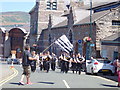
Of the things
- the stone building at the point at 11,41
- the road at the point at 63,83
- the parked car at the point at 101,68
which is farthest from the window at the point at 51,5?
the road at the point at 63,83

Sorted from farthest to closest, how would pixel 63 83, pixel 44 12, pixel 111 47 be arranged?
pixel 44 12 < pixel 111 47 < pixel 63 83

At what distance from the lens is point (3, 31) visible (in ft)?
255

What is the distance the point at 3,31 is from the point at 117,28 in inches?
1828

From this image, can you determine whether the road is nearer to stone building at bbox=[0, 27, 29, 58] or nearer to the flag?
the flag

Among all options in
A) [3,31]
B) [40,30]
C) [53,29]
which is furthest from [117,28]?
[3,31]

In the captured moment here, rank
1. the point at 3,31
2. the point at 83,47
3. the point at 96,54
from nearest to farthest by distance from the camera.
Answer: the point at 96,54
the point at 83,47
the point at 3,31

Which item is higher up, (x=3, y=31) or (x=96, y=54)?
(x=3, y=31)

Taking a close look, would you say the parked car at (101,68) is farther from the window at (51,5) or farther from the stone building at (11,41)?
the stone building at (11,41)

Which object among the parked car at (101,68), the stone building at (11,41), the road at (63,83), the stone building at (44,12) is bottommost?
the road at (63,83)

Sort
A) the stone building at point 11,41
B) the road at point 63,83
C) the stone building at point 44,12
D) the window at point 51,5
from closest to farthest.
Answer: the road at point 63,83 → the stone building at point 44,12 → the window at point 51,5 → the stone building at point 11,41

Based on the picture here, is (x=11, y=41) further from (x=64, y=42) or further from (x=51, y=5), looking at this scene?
(x=64, y=42)

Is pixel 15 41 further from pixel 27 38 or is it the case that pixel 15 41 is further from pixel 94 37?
pixel 94 37

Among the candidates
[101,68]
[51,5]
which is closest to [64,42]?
[101,68]

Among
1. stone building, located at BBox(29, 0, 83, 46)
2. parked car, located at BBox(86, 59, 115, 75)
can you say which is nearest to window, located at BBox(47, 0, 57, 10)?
stone building, located at BBox(29, 0, 83, 46)
